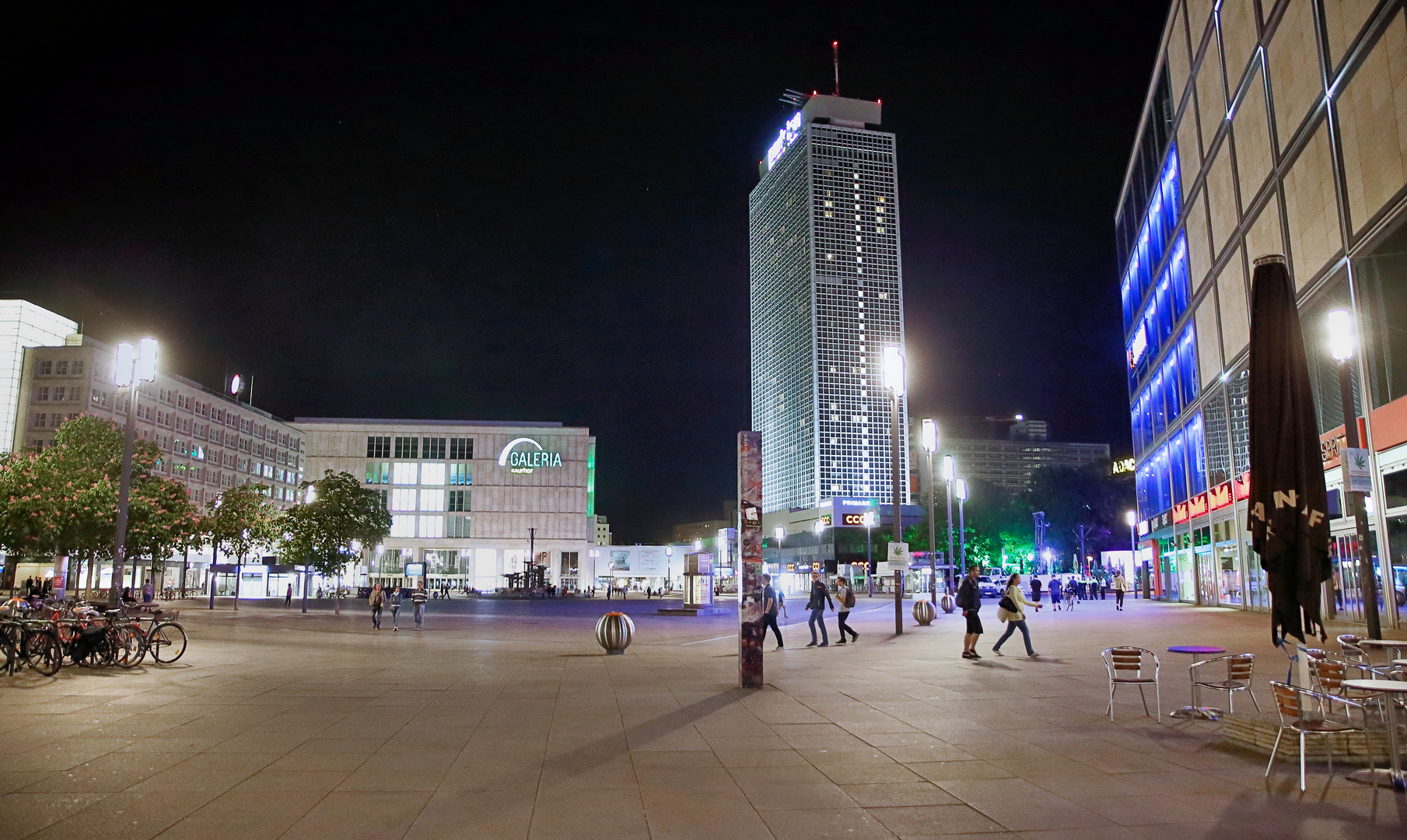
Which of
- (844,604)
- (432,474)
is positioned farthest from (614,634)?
(432,474)

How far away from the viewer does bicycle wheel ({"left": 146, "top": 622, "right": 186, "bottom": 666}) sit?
16516mm

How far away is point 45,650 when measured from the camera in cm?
1490

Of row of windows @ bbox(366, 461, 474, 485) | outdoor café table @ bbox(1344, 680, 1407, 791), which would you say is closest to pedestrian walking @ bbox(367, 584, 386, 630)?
outdoor café table @ bbox(1344, 680, 1407, 791)

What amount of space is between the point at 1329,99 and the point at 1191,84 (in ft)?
52.1

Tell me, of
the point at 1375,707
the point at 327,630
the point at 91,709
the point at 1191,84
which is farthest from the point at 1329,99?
the point at 327,630

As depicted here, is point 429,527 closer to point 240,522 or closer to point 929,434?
point 240,522

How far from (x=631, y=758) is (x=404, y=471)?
351ft

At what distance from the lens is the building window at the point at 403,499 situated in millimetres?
108375

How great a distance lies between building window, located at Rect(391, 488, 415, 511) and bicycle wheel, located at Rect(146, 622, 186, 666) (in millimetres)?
93743

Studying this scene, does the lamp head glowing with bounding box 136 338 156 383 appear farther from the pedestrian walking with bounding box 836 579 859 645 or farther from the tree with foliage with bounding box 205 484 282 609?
the tree with foliage with bounding box 205 484 282 609

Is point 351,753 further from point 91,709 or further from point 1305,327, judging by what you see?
point 1305,327

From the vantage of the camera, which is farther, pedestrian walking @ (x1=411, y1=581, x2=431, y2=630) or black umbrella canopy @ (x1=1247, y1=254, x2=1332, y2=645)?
pedestrian walking @ (x1=411, y1=581, x2=431, y2=630)

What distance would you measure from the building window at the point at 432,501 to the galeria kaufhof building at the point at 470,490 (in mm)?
93

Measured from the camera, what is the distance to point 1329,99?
2305cm
